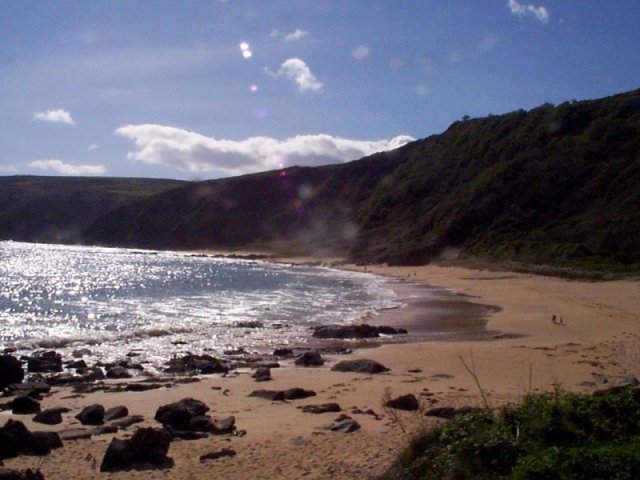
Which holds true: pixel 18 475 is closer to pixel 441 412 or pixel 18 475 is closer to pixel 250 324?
pixel 441 412

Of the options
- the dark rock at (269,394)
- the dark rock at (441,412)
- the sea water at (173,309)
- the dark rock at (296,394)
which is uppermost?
the dark rock at (441,412)

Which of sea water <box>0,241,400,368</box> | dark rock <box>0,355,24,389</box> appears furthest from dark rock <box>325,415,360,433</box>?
sea water <box>0,241,400,368</box>

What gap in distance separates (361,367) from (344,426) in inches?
239

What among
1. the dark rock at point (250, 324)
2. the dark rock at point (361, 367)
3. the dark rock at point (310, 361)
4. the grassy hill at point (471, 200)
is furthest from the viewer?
the grassy hill at point (471, 200)

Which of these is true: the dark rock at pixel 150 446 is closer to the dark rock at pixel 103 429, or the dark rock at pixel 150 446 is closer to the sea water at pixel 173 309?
the dark rock at pixel 103 429

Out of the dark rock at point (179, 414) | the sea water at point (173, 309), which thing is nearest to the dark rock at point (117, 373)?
the sea water at point (173, 309)

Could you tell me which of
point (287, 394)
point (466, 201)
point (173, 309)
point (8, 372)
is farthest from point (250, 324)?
point (466, 201)

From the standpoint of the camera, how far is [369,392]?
565 inches

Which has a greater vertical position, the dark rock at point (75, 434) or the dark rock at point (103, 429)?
the dark rock at point (75, 434)

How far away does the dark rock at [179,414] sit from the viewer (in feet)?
38.9

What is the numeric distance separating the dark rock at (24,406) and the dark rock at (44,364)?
5302mm

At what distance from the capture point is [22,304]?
128ft

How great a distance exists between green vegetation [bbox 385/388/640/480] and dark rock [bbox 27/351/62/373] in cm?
1344

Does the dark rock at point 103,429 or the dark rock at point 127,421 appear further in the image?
the dark rock at point 127,421
